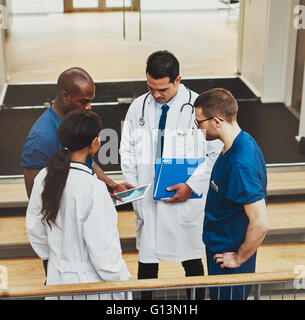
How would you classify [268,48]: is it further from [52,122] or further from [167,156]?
[52,122]

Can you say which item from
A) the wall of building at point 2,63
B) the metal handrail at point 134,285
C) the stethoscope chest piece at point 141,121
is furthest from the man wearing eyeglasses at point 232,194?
the wall of building at point 2,63

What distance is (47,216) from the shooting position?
254cm

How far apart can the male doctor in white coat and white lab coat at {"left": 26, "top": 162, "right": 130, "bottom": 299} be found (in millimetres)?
813

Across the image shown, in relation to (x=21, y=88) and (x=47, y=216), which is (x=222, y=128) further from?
(x=21, y=88)

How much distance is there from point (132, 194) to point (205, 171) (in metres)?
0.51

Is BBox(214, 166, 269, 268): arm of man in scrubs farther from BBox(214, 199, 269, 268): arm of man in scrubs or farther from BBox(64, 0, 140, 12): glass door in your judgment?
BBox(64, 0, 140, 12): glass door

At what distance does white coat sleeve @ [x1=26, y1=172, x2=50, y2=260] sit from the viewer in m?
2.59

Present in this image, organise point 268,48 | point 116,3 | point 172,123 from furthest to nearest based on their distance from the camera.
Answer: point 268,48 → point 116,3 → point 172,123

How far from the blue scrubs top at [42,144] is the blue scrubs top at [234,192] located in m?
0.73

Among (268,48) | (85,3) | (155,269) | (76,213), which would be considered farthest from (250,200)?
(268,48)

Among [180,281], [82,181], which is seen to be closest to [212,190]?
[180,281]

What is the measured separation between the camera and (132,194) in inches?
126

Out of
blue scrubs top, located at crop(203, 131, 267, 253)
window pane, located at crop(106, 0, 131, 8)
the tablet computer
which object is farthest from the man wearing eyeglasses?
window pane, located at crop(106, 0, 131, 8)

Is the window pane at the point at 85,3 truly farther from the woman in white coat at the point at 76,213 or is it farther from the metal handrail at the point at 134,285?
the metal handrail at the point at 134,285
